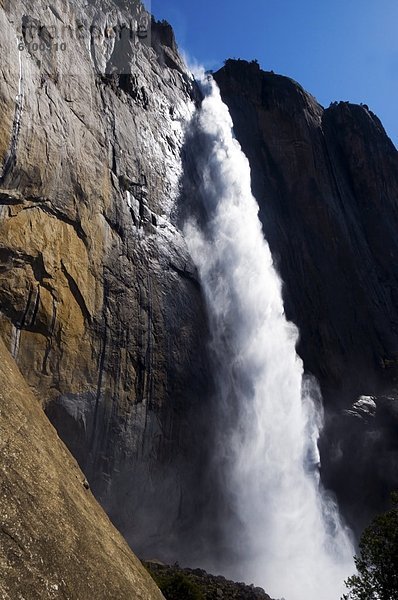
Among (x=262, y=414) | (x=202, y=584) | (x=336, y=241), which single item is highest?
(x=336, y=241)

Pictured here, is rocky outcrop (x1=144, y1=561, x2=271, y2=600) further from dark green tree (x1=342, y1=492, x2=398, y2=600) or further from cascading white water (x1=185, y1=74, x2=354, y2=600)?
dark green tree (x1=342, y1=492, x2=398, y2=600)

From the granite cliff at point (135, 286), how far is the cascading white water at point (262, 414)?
1.06 metres

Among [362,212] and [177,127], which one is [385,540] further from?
[362,212]

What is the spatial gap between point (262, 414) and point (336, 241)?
14.8m

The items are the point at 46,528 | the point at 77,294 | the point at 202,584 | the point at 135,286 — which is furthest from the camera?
the point at 135,286

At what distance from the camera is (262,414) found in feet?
67.3

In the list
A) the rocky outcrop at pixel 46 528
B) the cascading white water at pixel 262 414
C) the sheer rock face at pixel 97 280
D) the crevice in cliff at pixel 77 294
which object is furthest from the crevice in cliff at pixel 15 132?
the cascading white water at pixel 262 414

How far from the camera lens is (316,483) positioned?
20.5m

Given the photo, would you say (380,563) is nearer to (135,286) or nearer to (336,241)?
(135,286)

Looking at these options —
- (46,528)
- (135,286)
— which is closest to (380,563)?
(46,528)

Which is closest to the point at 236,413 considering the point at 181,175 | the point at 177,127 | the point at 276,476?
the point at 276,476

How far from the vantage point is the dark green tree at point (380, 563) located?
32.1ft

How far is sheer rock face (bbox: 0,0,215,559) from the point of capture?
1473 centimetres

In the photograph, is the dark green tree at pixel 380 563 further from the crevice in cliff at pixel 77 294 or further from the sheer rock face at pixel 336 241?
the sheer rock face at pixel 336 241
